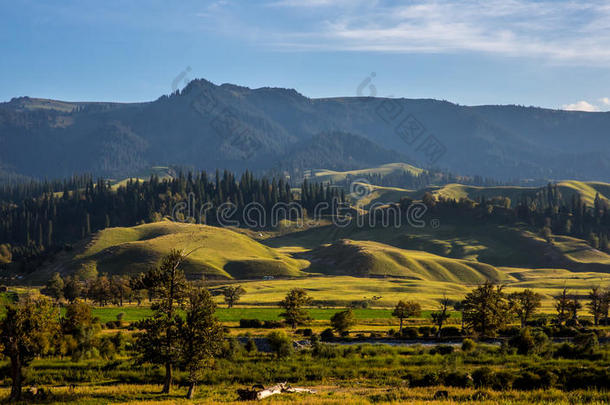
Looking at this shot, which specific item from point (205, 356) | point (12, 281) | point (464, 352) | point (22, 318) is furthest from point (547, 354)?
point (12, 281)

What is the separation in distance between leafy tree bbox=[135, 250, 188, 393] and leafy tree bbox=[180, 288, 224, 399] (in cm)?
72

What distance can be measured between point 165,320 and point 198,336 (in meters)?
3.11

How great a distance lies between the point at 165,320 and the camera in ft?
141

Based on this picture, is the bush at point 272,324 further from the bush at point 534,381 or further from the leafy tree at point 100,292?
the bush at point 534,381

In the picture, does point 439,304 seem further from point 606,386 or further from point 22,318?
point 22,318

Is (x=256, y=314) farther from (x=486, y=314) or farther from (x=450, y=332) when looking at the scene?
(x=486, y=314)

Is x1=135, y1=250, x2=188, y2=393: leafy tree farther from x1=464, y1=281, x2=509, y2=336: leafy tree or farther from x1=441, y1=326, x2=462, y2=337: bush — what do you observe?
x1=441, y1=326, x2=462, y2=337: bush

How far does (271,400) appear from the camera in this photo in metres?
37.7

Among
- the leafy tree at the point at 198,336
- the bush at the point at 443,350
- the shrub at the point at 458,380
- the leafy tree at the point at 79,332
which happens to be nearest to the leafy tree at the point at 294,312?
the bush at the point at 443,350

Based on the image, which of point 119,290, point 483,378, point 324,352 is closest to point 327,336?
point 324,352

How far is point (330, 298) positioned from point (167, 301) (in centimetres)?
11245

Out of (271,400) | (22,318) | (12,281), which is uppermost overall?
(22,318)

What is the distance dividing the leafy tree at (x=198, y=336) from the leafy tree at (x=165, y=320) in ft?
2.36

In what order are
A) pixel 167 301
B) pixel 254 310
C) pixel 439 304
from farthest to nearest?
pixel 439 304, pixel 254 310, pixel 167 301
